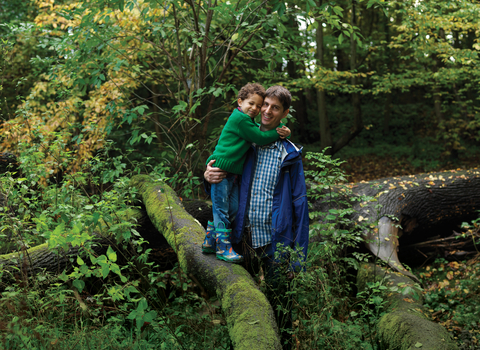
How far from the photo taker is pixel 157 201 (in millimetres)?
4266

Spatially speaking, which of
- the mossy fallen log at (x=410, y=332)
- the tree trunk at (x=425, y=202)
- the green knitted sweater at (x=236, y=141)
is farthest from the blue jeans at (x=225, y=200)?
the tree trunk at (x=425, y=202)

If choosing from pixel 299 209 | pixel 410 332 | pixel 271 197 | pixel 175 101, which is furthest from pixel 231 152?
pixel 175 101

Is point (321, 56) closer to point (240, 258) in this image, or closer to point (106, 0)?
point (106, 0)

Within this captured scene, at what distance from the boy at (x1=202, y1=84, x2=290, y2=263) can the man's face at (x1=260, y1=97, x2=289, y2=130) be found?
5 cm

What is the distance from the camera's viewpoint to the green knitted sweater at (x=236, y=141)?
2.92 meters

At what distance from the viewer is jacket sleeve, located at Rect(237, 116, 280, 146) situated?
9.50ft

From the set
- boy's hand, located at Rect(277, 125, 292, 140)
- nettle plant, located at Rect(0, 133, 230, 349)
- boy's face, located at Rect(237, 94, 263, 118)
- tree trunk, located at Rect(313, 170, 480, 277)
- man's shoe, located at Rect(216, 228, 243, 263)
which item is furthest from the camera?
tree trunk, located at Rect(313, 170, 480, 277)

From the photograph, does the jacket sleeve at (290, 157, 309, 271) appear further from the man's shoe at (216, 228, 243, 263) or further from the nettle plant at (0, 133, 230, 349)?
the nettle plant at (0, 133, 230, 349)

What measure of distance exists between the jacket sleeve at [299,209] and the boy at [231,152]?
349 mm

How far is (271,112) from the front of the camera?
297cm

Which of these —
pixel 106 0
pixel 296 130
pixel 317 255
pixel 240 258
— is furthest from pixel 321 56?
pixel 240 258

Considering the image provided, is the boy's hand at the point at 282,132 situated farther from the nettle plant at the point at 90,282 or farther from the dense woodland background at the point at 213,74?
the nettle plant at the point at 90,282

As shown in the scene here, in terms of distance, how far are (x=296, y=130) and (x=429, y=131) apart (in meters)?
6.11

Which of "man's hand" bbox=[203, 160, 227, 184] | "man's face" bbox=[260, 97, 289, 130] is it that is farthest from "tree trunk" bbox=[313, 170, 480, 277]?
"man's hand" bbox=[203, 160, 227, 184]
